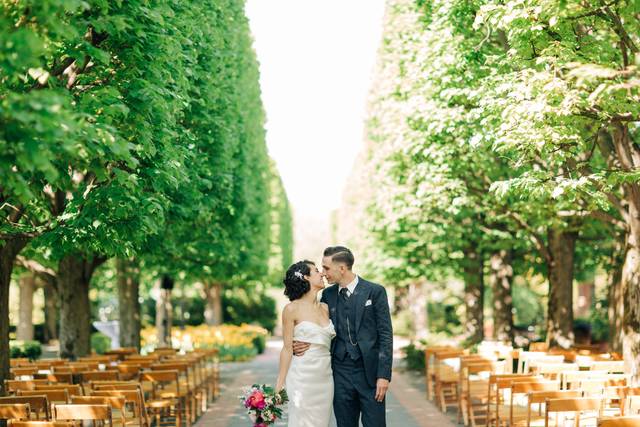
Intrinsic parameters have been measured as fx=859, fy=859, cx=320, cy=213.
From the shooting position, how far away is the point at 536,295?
146ft

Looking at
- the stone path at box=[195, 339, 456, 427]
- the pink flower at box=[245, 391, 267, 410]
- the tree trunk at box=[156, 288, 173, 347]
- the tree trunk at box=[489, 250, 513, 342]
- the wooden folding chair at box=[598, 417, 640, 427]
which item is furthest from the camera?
the tree trunk at box=[156, 288, 173, 347]

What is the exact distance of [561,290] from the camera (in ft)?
62.5

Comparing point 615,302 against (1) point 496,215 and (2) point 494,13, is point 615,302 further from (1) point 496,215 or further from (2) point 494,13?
(2) point 494,13

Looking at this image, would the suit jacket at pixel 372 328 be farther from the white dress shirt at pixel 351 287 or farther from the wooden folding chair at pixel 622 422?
the wooden folding chair at pixel 622 422

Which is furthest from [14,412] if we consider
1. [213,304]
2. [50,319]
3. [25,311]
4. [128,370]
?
[50,319]

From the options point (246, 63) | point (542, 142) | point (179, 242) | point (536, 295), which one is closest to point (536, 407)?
point (542, 142)

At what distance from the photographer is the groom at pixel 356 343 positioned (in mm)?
7375

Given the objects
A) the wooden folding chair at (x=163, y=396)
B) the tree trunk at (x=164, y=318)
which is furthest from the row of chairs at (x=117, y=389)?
the tree trunk at (x=164, y=318)

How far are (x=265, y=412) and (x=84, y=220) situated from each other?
3.40 meters

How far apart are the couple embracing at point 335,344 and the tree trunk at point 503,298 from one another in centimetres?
1582

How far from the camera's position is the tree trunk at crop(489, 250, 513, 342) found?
22.7 metres

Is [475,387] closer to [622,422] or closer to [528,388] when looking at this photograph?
[528,388]

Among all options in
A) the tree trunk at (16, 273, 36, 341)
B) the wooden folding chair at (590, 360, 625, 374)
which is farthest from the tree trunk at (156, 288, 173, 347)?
the wooden folding chair at (590, 360, 625, 374)

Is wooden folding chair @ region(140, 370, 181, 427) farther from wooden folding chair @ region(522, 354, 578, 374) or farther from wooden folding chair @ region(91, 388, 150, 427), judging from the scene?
wooden folding chair @ region(522, 354, 578, 374)
